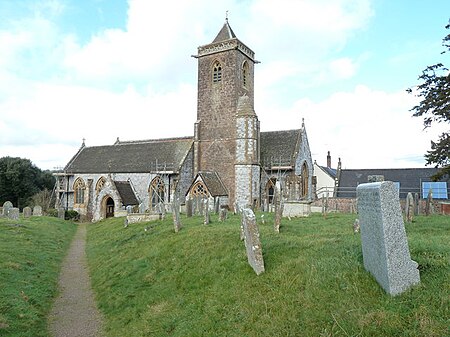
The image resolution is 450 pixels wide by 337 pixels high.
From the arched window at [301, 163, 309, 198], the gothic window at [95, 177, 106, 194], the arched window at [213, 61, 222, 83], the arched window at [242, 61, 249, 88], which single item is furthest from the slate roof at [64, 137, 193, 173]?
the arched window at [301, 163, 309, 198]

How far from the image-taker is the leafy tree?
4966cm

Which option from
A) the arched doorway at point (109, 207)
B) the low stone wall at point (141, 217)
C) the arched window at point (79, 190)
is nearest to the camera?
the low stone wall at point (141, 217)

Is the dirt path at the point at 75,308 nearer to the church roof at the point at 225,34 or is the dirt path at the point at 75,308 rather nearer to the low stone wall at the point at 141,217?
the low stone wall at the point at 141,217

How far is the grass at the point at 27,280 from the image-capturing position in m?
7.71

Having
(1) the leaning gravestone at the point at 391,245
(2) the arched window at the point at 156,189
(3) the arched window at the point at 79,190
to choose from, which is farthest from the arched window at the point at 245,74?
(1) the leaning gravestone at the point at 391,245

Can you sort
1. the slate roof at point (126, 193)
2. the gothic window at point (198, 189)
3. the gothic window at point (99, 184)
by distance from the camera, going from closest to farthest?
the gothic window at point (198, 189) → the slate roof at point (126, 193) → the gothic window at point (99, 184)

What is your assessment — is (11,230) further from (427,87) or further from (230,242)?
(427,87)

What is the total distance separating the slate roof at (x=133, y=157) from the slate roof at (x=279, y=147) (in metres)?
6.90

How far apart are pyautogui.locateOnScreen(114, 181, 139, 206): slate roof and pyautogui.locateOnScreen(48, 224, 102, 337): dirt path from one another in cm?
1798

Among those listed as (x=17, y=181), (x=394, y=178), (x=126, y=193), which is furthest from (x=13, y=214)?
(x=394, y=178)

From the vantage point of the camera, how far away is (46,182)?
57844 millimetres

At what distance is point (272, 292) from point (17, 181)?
174ft

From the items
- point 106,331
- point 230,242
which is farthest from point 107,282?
point 230,242

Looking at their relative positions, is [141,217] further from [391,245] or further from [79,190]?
[79,190]
